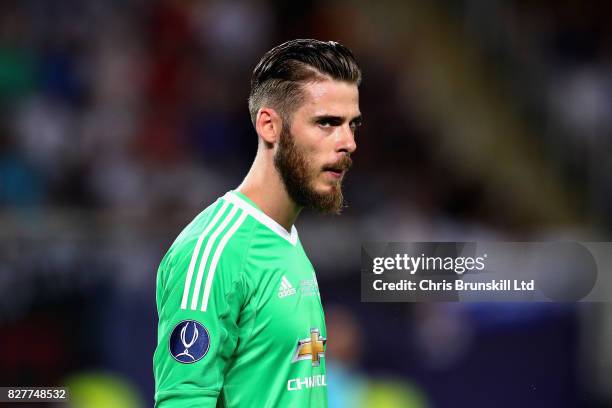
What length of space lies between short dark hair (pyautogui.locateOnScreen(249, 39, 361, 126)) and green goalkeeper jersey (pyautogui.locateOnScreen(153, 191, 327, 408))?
24 centimetres

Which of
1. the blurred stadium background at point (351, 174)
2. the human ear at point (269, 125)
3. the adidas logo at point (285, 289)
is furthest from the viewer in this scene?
the blurred stadium background at point (351, 174)

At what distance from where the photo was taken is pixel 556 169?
7320 mm

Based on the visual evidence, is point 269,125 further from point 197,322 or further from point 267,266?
point 197,322

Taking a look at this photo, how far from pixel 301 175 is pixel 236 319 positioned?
0.39 meters

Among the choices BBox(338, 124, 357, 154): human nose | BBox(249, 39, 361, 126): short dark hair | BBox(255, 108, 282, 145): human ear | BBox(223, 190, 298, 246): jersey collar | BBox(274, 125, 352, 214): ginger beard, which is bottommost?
BBox(223, 190, 298, 246): jersey collar

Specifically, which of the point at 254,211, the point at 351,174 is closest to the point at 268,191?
the point at 254,211

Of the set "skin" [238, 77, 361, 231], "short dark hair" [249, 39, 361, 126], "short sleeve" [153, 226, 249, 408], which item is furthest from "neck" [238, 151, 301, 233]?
"short sleeve" [153, 226, 249, 408]

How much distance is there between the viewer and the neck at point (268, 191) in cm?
245

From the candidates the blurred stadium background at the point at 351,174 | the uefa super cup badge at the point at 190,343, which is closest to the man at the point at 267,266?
the uefa super cup badge at the point at 190,343

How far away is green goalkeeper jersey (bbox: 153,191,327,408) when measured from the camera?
85.6 inches

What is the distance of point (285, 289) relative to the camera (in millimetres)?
2354

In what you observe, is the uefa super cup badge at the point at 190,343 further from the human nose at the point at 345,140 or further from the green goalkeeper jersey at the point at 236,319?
the human nose at the point at 345,140

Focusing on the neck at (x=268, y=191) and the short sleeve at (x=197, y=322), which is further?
the neck at (x=268, y=191)

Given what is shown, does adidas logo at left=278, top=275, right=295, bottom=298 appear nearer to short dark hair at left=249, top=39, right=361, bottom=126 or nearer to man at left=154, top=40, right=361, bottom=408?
man at left=154, top=40, right=361, bottom=408
